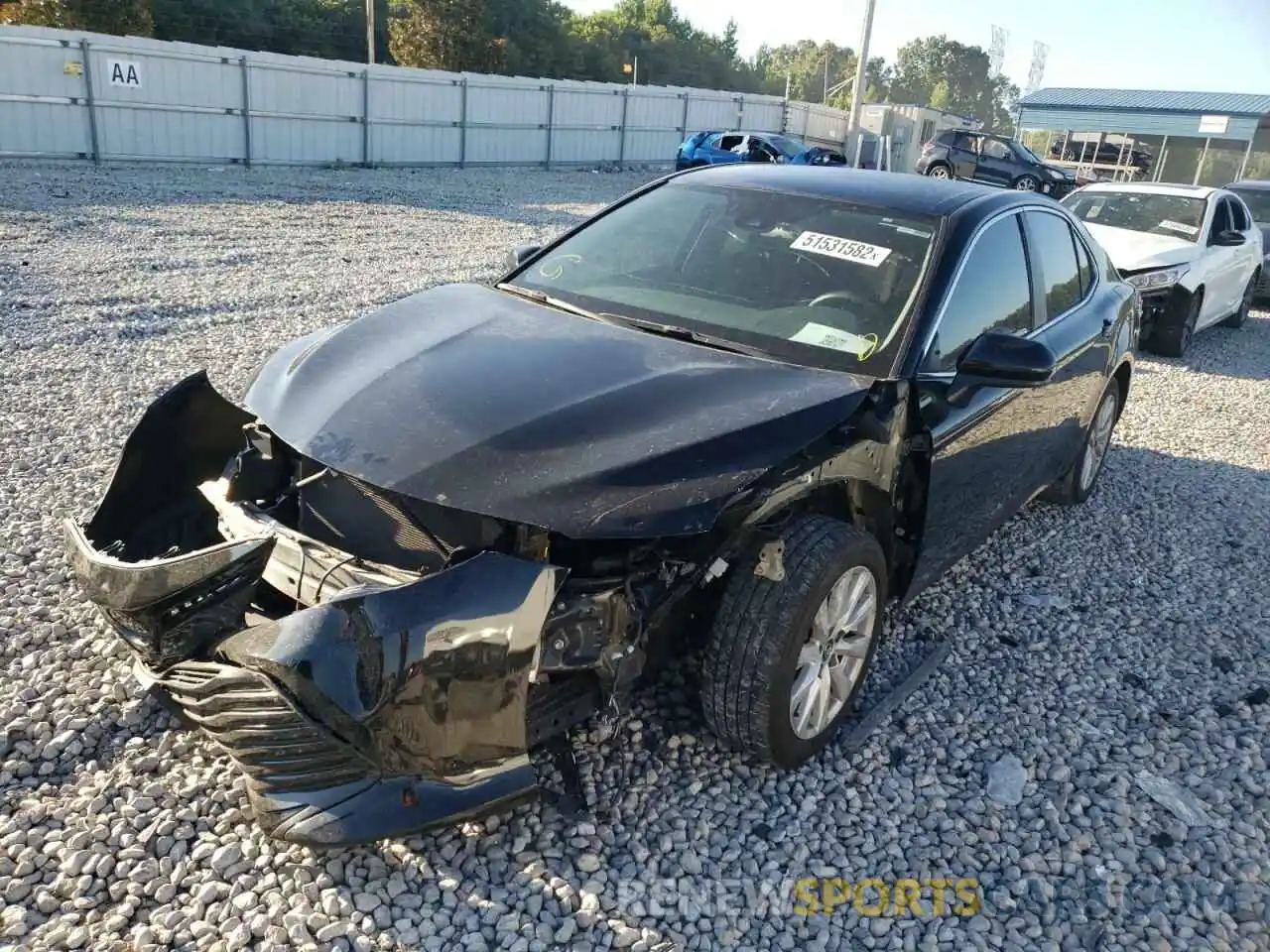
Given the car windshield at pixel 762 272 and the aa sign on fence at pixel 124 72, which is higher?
the aa sign on fence at pixel 124 72

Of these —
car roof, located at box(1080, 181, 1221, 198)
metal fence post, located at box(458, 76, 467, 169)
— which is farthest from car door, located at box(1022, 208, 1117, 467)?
metal fence post, located at box(458, 76, 467, 169)

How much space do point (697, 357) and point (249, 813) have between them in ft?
6.23

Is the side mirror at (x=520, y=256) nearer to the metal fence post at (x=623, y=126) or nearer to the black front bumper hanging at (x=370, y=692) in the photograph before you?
the black front bumper hanging at (x=370, y=692)

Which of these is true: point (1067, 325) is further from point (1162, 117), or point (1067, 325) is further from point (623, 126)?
point (1162, 117)

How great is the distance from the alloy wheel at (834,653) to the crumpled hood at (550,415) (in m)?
0.57

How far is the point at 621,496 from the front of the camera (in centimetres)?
249

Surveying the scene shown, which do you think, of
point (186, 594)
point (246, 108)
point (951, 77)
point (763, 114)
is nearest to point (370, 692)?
point (186, 594)

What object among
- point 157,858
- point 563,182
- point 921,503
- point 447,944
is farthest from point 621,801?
point 563,182

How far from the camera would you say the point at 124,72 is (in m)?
18.0

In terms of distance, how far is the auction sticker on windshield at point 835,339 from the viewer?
332cm

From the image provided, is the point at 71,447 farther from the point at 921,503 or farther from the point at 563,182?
the point at 563,182

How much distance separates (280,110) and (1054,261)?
63.6 feet

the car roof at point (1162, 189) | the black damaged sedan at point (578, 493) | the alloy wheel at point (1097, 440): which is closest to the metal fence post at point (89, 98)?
the car roof at point (1162, 189)

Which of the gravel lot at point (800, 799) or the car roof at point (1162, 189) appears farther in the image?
the car roof at point (1162, 189)
